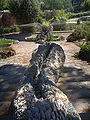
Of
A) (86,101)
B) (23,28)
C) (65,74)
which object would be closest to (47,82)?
(86,101)

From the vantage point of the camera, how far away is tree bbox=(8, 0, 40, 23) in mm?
21922

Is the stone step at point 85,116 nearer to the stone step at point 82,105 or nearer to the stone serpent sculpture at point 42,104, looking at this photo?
the stone step at point 82,105

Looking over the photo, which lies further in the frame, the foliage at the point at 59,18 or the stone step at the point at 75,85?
the foliage at the point at 59,18

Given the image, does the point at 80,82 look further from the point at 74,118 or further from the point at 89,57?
the point at 89,57

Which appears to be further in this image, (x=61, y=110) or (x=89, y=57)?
(x=89, y=57)

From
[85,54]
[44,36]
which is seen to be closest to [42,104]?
[85,54]

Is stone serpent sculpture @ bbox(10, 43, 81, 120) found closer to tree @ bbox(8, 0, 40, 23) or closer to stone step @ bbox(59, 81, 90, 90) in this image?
stone step @ bbox(59, 81, 90, 90)

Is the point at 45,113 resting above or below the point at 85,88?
above

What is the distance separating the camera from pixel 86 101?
2.59 metres

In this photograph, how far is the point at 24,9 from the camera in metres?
22.1

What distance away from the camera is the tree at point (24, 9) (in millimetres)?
21922

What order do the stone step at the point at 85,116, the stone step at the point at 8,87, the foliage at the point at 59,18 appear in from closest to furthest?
1. the stone step at the point at 85,116
2. the stone step at the point at 8,87
3. the foliage at the point at 59,18

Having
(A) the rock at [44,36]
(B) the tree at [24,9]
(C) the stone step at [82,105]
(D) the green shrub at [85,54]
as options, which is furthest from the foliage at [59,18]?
(C) the stone step at [82,105]

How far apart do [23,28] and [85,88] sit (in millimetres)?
22524
